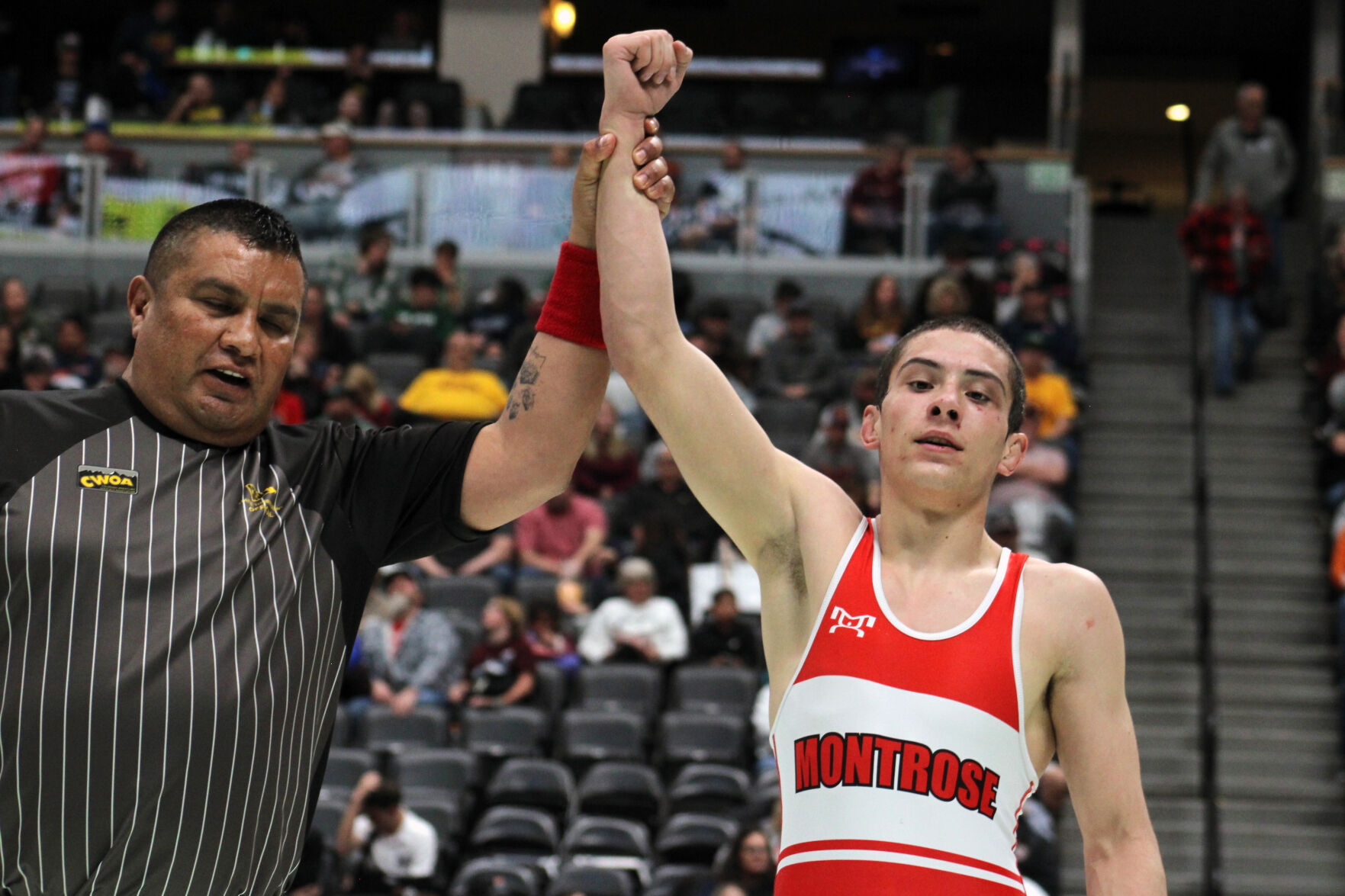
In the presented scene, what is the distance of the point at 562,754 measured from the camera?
9023 mm

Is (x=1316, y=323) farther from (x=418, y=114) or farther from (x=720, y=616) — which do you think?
(x=418, y=114)

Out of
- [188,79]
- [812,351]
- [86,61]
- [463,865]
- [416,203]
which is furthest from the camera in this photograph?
[86,61]

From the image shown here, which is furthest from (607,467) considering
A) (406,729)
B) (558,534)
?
(406,729)

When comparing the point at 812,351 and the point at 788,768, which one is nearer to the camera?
the point at 788,768

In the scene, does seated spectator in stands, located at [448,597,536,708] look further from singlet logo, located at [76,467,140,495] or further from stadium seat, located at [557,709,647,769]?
singlet logo, located at [76,467,140,495]

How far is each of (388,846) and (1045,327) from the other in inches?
231

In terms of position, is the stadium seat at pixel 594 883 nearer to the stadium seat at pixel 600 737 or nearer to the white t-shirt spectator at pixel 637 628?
the stadium seat at pixel 600 737

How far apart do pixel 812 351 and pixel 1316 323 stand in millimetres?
3534

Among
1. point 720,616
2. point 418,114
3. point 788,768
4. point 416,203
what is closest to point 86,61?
point 418,114

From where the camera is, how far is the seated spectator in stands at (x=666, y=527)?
9914mm

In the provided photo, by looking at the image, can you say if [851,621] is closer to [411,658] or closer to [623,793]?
[623,793]

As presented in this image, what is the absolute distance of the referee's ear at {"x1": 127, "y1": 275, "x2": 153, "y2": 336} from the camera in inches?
112

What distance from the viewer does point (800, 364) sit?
1166 cm

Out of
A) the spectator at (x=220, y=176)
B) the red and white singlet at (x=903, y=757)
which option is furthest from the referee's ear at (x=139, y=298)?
the spectator at (x=220, y=176)
